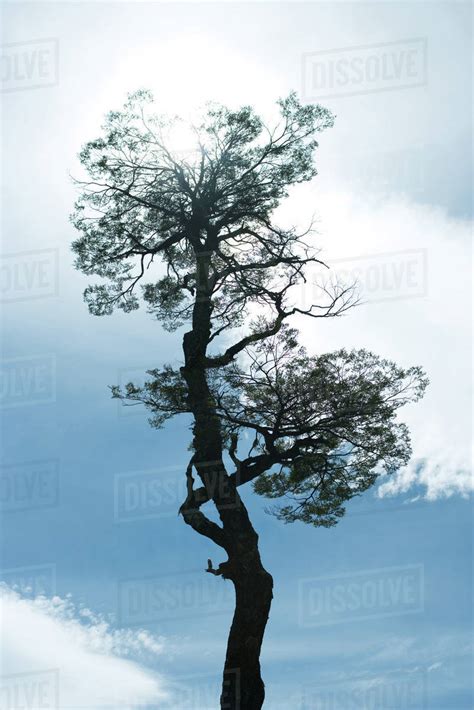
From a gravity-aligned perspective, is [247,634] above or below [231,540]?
below

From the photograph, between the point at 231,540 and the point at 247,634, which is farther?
the point at 231,540

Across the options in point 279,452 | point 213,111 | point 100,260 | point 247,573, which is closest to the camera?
point 247,573

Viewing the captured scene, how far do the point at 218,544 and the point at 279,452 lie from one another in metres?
1.78

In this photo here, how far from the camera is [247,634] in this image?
35.3 ft

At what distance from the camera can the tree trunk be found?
1056 centimetres

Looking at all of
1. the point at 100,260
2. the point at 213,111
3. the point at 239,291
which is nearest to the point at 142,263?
the point at 100,260

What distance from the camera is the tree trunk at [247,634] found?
1056cm

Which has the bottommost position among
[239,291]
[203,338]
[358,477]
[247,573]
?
[247,573]

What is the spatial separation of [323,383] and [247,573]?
299 centimetres

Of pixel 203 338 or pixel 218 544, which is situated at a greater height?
pixel 203 338

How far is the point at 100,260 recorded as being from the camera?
46.0ft

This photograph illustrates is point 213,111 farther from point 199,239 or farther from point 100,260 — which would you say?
point 100,260

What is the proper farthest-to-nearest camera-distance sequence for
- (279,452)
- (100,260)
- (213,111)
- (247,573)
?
(100,260) → (213,111) → (279,452) → (247,573)

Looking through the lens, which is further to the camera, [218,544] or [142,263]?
[142,263]
